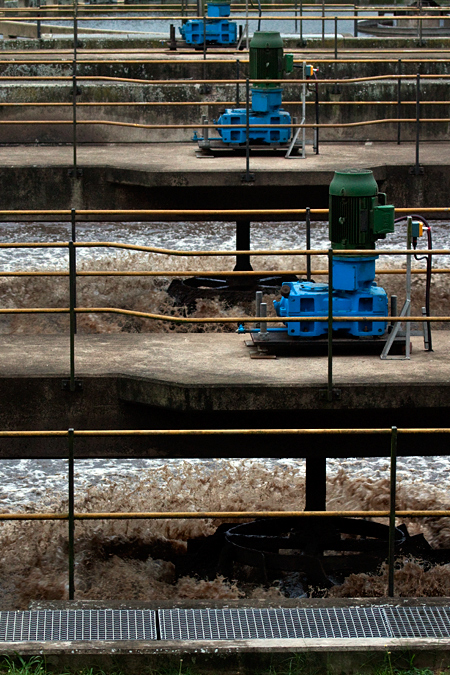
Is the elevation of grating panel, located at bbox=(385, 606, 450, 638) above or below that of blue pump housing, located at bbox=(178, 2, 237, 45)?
below

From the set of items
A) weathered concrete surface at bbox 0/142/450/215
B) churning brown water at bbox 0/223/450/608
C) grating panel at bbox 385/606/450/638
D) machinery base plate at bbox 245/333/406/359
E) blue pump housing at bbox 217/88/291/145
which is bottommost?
churning brown water at bbox 0/223/450/608

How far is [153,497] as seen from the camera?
563 inches

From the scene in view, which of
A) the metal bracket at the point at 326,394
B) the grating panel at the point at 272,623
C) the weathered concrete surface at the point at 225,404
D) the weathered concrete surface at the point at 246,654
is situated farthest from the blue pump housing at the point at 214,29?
the weathered concrete surface at the point at 246,654

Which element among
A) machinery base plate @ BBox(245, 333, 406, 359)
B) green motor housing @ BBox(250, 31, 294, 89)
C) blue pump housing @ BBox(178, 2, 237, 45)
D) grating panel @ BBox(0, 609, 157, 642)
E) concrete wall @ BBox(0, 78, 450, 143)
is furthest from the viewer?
blue pump housing @ BBox(178, 2, 237, 45)

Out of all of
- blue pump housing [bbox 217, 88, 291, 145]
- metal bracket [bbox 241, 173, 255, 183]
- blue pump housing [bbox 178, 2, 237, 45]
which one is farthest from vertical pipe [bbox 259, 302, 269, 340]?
blue pump housing [bbox 178, 2, 237, 45]

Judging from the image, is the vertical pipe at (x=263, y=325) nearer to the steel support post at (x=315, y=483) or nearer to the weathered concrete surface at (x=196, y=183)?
the steel support post at (x=315, y=483)

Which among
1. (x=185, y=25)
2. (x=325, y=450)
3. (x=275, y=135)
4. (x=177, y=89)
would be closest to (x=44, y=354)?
(x=325, y=450)

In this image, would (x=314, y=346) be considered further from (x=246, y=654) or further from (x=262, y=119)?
(x=262, y=119)

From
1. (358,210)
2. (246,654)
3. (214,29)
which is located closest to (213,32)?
(214,29)

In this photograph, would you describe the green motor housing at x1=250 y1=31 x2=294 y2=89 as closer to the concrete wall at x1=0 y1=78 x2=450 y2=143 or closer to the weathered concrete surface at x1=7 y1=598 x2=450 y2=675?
the concrete wall at x1=0 y1=78 x2=450 y2=143

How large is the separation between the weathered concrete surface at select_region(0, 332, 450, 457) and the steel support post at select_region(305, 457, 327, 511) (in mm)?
1906

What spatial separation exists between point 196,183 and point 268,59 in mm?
2425

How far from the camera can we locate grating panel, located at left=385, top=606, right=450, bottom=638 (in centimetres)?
667

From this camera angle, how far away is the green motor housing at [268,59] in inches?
596
